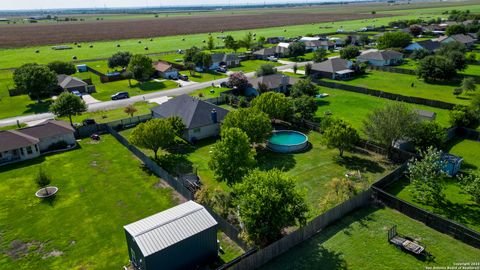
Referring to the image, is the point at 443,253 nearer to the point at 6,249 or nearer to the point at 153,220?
the point at 153,220

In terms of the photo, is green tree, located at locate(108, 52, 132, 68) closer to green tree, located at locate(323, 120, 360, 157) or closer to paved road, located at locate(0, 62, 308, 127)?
paved road, located at locate(0, 62, 308, 127)

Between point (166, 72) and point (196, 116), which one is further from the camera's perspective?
point (166, 72)

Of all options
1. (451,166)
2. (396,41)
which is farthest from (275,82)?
(396,41)

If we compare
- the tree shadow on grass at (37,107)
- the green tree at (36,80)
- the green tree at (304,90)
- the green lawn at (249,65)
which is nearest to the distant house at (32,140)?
the tree shadow on grass at (37,107)

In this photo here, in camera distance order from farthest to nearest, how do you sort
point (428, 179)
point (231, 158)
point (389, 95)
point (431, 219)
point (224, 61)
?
1. point (224, 61)
2. point (389, 95)
3. point (231, 158)
4. point (428, 179)
5. point (431, 219)

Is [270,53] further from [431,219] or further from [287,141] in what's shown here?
[431,219]

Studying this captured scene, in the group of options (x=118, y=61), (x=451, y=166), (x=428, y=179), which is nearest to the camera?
(x=428, y=179)

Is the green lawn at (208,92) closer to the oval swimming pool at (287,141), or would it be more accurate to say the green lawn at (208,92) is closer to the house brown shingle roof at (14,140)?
the oval swimming pool at (287,141)
